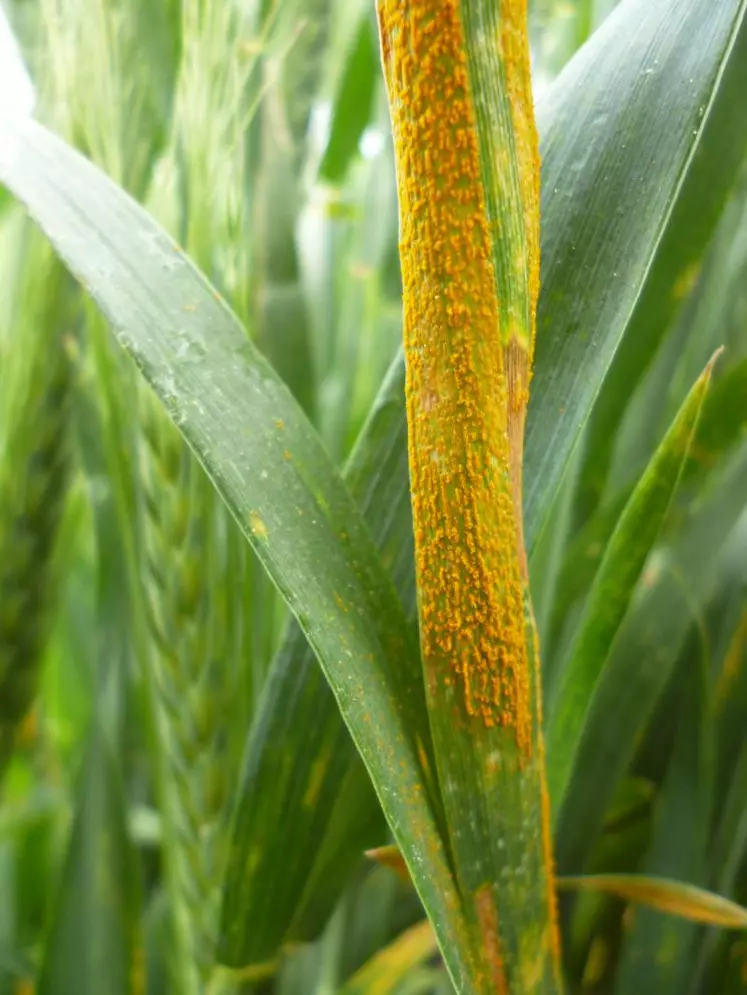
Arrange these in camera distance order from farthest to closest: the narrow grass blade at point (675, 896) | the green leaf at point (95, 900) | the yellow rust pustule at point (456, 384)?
the green leaf at point (95, 900), the narrow grass blade at point (675, 896), the yellow rust pustule at point (456, 384)

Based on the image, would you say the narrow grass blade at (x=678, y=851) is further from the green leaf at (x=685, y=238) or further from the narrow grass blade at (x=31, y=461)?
the narrow grass blade at (x=31, y=461)

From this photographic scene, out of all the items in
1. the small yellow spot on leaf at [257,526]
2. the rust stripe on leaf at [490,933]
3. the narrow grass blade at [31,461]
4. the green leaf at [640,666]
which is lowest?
the rust stripe on leaf at [490,933]

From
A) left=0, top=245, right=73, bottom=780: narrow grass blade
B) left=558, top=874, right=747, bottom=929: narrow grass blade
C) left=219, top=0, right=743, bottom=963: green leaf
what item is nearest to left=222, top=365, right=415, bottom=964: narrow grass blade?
left=219, top=0, right=743, bottom=963: green leaf

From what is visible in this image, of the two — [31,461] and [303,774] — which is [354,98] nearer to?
[31,461]

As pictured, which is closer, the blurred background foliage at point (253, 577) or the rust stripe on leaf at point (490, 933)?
the rust stripe on leaf at point (490, 933)

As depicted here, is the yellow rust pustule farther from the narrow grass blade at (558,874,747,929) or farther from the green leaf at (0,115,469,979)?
the narrow grass blade at (558,874,747,929)

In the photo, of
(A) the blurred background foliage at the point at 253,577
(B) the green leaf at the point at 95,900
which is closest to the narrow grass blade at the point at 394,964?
(A) the blurred background foliage at the point at 253,577

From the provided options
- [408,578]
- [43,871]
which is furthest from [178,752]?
[43,871]
